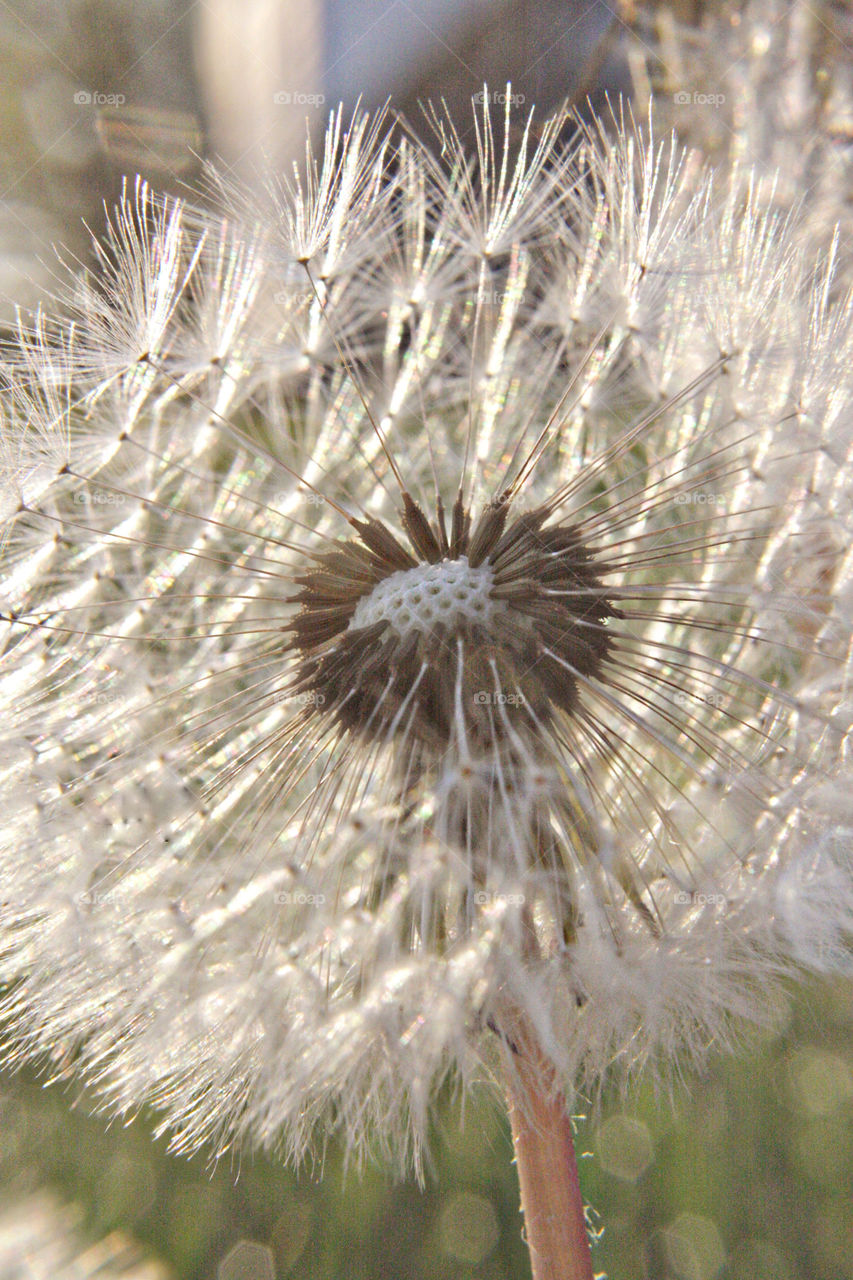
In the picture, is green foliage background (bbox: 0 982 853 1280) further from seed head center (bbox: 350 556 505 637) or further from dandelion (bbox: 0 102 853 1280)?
seed head center (bbox: 350 556 505 637)

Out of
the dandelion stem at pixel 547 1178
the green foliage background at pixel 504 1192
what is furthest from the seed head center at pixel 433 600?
the green foliage background at pixel 504 1192

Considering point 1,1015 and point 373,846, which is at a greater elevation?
point 373,846

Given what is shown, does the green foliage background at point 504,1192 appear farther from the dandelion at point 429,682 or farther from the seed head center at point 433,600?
the seed head center at point 433,600

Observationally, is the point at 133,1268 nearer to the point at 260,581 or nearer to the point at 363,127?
the point at 260,581

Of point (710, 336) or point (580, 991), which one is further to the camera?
point (710, 336)

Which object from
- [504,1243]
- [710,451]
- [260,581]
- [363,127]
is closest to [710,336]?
[710,451]

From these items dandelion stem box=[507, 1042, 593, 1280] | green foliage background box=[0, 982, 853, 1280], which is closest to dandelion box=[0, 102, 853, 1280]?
dandelion stem box=[507, 1042, 593, 1280]
